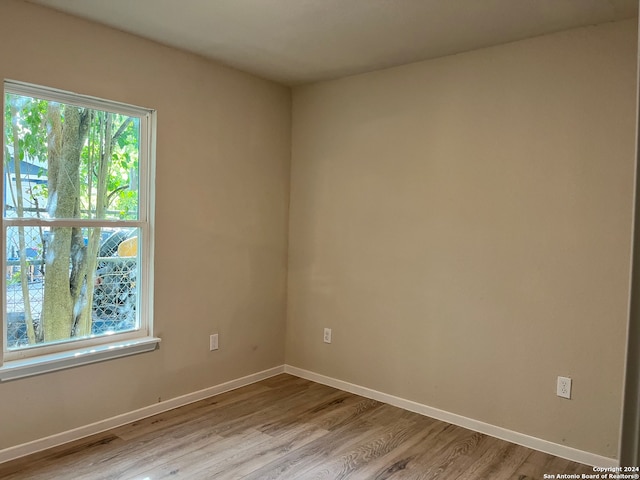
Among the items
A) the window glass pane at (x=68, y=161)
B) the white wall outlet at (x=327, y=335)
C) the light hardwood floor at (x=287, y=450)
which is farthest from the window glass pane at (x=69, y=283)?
the white wall outlet at (x=327, y=335)

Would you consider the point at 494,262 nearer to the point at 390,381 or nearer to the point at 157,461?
the point at 390,381

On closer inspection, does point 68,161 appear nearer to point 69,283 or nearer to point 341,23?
point 69,283

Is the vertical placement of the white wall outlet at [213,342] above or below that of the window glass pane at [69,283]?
below

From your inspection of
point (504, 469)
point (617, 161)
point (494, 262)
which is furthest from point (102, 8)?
point (504, 469)

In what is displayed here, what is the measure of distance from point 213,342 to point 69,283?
1.08 meters

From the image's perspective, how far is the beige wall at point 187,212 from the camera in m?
2.46

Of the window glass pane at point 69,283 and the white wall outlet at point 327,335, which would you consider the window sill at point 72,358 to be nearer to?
the window glass pane at point 69,283

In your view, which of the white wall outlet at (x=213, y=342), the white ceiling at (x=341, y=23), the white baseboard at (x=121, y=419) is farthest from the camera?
the white wall outlet at (x=213, y=342)

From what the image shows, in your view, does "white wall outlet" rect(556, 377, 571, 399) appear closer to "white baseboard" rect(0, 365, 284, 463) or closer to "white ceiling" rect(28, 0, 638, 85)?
"white ceiling" rect(28, 0, 638, 85)

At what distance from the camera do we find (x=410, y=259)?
3.18 meters

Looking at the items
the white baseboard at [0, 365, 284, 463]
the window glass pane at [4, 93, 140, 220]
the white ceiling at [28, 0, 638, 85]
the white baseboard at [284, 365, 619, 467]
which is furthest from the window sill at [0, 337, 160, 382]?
the white ceiling at [28, 0, 638, 85]

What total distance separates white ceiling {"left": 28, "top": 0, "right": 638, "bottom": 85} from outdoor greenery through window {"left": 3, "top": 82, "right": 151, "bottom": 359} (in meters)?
0.54

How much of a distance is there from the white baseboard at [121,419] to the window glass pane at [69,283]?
0.51 meters

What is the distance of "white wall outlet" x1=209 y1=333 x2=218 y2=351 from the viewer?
3346 mm
